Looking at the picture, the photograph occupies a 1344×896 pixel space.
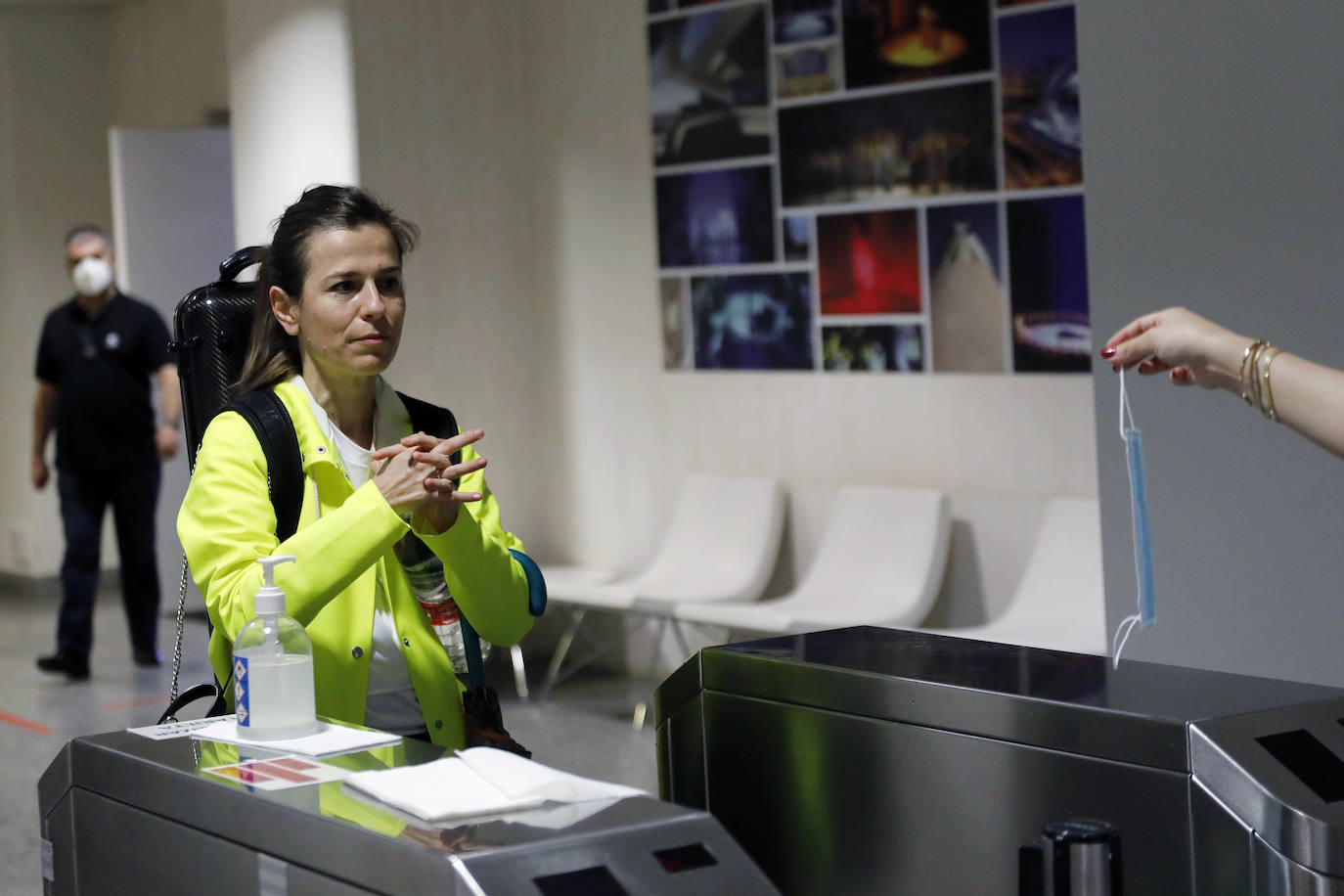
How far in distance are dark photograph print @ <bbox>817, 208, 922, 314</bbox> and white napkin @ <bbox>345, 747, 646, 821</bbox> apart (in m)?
4.54

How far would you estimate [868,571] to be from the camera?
6.37 meters

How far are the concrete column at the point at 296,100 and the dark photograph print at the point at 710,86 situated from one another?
4.20 ft

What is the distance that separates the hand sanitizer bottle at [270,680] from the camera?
7.52ft

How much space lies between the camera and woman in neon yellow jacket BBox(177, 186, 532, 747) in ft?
8.25

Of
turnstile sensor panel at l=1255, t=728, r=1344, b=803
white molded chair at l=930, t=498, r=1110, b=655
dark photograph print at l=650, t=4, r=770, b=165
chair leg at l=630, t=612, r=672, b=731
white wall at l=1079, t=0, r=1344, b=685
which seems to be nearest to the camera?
turnstile sensor panel at l=1255, t=728, r=1344, b=803

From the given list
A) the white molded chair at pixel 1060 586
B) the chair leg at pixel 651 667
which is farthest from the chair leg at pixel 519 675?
the white molded chair at pixel 1060 586

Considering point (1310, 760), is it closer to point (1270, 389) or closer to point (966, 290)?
point (1270, 389)

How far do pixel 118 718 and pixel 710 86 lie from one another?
3.52 metres

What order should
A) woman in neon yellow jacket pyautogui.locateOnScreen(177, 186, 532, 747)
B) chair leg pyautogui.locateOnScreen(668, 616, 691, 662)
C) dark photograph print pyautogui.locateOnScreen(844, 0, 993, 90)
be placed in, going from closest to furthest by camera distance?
woman in neon yellow jacket pyautogui.locateOnScreen(177, 186, 532, 747)
dark photograph print pyautogui.locateOnScreen(844, 0, 993, 90)
chair leg pyautogui.locateOnScreen(668, 616, 691, 662)

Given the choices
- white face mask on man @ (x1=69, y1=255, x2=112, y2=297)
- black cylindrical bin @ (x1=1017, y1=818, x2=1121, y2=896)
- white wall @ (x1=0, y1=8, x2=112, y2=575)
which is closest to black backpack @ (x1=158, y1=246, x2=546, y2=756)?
black cylindrical bin @ (x1=1017, y1=818, x2=1121, y2=896)

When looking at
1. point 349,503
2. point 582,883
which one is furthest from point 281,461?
point 582,883

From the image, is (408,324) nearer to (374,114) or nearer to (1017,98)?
(374,114)

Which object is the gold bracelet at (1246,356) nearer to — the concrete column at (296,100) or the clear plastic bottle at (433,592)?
the clear plastic bottle at (433,592)

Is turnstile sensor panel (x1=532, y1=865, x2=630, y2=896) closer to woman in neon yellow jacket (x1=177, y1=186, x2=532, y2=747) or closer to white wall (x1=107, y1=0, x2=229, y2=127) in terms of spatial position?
woman in neon yellow jacket (x1=177, y1=186, x2=532, y2=747)
